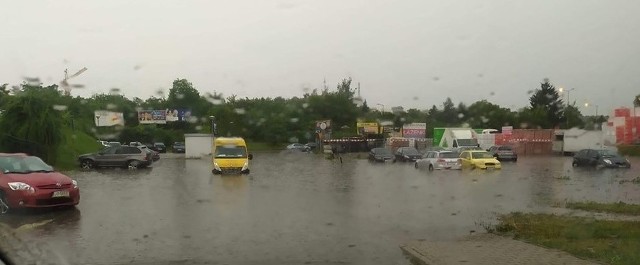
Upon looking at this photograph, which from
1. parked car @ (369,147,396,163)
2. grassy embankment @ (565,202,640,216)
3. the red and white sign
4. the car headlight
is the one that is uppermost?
the red and white sign

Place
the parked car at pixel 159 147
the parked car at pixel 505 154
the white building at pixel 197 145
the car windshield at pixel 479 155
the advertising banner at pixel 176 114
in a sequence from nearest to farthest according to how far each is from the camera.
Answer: the car windshield at pixel 479 155 → the advertising banner at pixel 176 114 → the parked car at pixel 505 154 → the white building at pixel 197 145 → the parked car at pixel 159 147

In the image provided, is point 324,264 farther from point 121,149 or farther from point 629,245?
point 121,149

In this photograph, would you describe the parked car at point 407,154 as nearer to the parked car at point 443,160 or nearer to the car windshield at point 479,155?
the parked car at point 443,160

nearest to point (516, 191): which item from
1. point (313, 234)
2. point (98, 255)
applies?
point (313, 234)

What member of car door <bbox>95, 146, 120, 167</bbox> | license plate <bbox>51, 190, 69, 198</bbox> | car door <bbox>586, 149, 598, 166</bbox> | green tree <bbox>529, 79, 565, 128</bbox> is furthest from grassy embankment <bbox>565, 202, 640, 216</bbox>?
green tree <bbox>529, 79, 565, 128</bbox>

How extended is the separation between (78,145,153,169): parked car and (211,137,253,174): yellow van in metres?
8.74

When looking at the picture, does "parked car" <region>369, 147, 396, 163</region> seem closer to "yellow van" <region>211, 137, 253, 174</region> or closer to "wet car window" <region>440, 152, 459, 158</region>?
"wet car window" <region>440, 152, 459, 158</region>

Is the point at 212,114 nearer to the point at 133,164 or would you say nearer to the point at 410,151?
the point at 133,164

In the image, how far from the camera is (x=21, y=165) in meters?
14.5

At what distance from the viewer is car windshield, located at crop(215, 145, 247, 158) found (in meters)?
29.8

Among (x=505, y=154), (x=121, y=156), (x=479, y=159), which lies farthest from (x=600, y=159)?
(x=121, y=156)

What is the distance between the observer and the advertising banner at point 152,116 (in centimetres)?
4856

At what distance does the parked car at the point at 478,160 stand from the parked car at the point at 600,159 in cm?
721

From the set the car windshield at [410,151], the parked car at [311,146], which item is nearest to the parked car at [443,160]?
the car windshield at [410,151]
